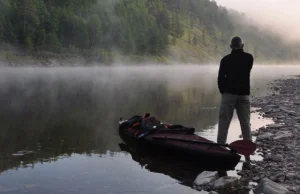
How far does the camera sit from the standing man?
1160 centimetres

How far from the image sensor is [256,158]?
40.3 ft

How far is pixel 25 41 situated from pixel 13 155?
103726mm

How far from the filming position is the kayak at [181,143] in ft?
36.6

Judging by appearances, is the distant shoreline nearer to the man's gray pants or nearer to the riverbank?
the riverbank

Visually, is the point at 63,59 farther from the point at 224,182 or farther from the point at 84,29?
the point at 224,182

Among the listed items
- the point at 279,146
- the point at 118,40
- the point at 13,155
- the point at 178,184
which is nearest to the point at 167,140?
the point at 178,184

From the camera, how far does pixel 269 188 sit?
8.81 meters

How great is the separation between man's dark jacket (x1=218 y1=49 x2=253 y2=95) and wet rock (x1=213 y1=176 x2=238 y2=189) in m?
3.06

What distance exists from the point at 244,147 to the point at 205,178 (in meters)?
1.69

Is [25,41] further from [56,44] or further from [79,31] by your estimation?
[79,31]


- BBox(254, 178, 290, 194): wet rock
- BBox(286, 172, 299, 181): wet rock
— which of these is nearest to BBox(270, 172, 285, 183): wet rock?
BBox(286, 172, 299, 181): wet rock

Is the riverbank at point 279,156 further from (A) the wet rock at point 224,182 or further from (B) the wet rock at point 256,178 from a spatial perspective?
(A) the wet rock at point 224,182

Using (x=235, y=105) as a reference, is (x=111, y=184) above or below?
below

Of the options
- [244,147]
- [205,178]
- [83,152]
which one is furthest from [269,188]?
[83,152]
